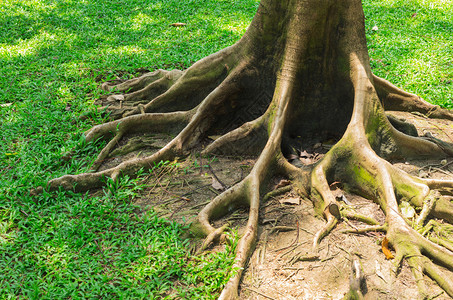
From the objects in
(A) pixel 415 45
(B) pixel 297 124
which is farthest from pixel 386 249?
(A) pixel 415 45

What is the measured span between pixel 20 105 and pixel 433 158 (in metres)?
6.28

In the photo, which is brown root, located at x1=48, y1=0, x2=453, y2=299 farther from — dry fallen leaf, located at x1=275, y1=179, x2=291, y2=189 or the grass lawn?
the grass lawn

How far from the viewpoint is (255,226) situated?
157 inches

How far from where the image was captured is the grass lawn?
3.61 metres

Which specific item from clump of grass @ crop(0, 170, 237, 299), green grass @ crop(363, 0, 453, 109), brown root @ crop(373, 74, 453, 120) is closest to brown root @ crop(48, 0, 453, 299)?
brown root @ crop(373, 74, 453, 120)

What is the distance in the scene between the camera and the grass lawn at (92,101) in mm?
3611

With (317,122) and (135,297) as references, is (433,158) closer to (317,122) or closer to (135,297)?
(317,122)

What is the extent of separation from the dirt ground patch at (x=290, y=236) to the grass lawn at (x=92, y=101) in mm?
307

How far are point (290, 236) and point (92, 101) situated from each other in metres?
4.13

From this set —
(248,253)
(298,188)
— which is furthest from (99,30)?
(248,253)

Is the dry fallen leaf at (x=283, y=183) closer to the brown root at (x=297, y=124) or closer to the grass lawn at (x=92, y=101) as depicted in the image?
the brown root at (x=297, y=124)

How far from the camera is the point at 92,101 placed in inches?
257

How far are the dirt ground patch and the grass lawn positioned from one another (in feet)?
1.01

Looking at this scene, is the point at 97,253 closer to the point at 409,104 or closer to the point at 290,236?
the point at 290,236
